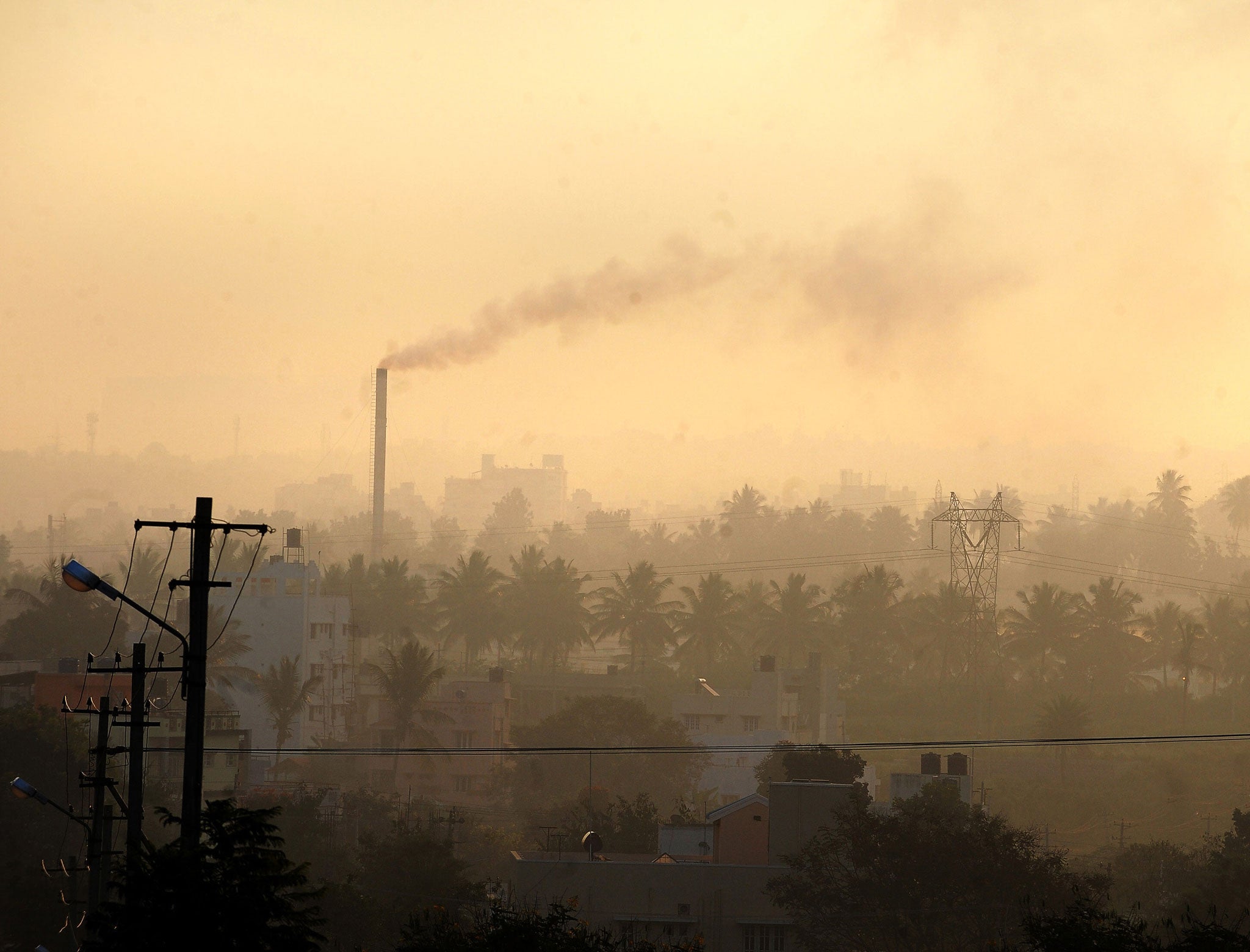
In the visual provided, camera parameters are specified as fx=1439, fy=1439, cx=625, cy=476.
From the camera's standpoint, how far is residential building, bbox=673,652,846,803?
9181cm

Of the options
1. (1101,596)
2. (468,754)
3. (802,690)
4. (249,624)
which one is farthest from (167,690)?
(1101,596)

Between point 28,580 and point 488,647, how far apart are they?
59.5 meters

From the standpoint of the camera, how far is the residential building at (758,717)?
91.8 metres

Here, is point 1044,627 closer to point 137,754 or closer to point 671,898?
point 671,898

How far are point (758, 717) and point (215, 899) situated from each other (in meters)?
81.7

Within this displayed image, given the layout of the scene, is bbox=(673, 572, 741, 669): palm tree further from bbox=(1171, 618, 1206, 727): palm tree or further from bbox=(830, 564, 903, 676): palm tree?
bbox=(1171, 618, 1206, 727): palm tree

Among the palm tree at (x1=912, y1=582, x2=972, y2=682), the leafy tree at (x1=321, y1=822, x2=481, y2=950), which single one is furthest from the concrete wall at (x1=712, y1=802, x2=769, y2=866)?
the palm tree at (x1=912, y1=582, x2=972, y2=682)

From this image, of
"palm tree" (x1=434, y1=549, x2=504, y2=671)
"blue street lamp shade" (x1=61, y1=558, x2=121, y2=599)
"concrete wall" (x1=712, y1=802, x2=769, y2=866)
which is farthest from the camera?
"palm tree" (x1=434, y1=549, x2=504, y2=671)

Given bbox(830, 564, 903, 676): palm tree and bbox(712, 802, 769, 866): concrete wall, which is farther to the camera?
bbox(830, 564, 903, 676): palm tree

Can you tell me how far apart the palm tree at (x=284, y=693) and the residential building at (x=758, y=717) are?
81.1ft

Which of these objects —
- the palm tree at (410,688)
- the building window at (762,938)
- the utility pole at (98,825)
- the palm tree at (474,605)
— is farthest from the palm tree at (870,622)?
the utility pole at (98,825)

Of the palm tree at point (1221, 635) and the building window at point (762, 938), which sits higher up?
the palm tree at point (1221, 635)

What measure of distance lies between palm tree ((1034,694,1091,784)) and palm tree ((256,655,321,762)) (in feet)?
157

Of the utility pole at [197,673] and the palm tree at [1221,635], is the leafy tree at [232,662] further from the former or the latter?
the utility pole at [197,673]
